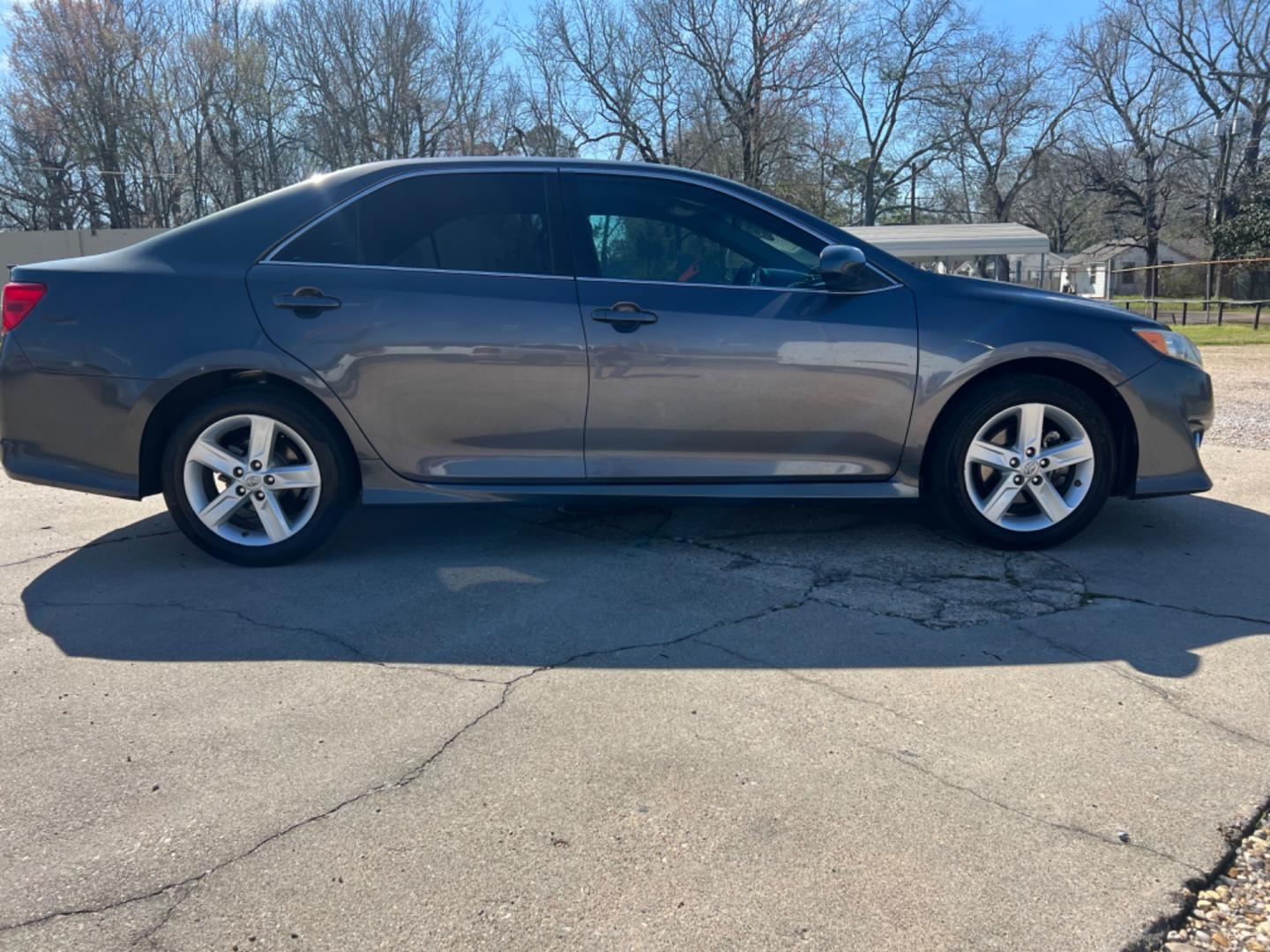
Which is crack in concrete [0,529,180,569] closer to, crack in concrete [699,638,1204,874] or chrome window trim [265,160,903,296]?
chrome window trim [265,160,903,296]

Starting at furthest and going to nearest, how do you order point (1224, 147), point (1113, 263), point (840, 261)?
point (1113, 263)
point (1224, 147)
point (840, 261)

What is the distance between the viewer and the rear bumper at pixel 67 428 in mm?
4000

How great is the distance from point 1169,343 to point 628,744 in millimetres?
3174

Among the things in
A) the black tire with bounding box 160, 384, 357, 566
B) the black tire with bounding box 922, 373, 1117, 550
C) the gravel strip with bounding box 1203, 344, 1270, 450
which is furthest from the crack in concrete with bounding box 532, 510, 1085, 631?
the gravel strip with bounding box 1203, 344, 1270, 450

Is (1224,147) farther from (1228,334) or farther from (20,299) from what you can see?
(20,299)

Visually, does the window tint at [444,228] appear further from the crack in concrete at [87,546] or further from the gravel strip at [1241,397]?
the gravel strip at [1241,397]

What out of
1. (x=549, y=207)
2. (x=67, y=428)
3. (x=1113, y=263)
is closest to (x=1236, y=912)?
(x=549, y=207)

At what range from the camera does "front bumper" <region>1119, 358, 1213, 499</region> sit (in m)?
4.20

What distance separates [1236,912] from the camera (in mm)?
1944

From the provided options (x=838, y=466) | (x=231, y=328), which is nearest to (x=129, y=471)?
(x=231, y=328)

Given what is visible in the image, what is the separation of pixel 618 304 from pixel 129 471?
2.17m

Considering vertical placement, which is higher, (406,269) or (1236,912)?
(406,269)

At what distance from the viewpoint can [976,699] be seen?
288 centimetres

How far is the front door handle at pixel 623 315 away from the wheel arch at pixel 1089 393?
4.39 feet
